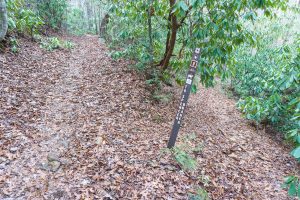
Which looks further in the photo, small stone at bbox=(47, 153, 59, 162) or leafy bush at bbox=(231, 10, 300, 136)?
leafy bush at bbox=(231, 10, 300, 136)

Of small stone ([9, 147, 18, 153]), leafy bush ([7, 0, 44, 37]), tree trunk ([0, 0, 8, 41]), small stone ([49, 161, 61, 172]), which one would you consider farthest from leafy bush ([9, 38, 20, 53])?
small stone ([49, 161, 61, 172])

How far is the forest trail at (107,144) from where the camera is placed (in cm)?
312

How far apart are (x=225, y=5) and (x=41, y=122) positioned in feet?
13.9

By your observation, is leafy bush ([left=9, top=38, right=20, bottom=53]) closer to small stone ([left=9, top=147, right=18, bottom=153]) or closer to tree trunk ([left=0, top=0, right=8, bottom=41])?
tree trunk ([left=0, top=0, right=8, bottom=41])

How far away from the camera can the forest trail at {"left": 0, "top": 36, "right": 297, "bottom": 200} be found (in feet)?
10.2

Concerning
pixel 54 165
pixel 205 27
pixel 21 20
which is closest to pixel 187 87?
pixel 205 27

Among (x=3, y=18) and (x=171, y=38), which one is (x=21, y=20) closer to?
(x=3, y=18)

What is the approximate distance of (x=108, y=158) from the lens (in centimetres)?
361

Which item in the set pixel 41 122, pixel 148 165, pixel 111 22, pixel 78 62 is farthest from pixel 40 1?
pixel 148 165

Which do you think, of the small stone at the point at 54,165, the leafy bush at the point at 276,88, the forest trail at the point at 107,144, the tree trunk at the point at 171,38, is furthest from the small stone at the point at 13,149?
the tree trunk at the point at 171,38

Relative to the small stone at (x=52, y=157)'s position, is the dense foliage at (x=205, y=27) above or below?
above

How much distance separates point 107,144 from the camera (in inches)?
155

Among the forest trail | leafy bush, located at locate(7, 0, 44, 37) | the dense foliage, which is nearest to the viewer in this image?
the forest trail

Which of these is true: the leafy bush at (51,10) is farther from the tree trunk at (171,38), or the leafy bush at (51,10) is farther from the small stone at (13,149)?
the small stone at (13,149)
